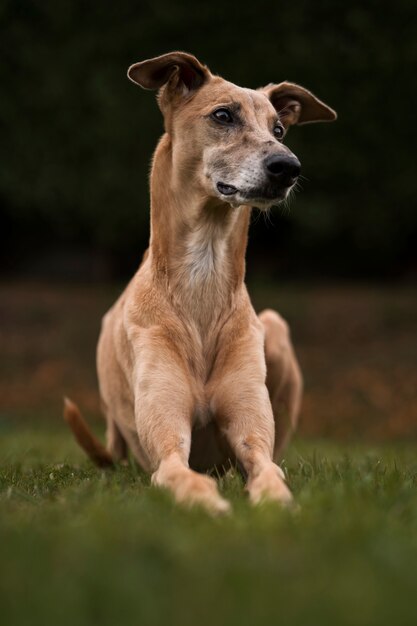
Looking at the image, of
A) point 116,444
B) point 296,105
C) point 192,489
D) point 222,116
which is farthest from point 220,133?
point 116,444

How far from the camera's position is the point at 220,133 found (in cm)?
497

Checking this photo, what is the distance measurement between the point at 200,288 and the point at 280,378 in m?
1.29

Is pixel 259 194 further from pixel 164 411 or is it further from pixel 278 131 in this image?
pixel 164 411

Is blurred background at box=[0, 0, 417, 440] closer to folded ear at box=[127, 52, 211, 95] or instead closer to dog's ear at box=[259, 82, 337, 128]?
dog's ear at box=[259, 82, 337, 128]

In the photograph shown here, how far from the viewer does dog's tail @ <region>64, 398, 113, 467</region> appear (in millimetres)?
5879

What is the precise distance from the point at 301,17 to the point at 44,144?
5.15m

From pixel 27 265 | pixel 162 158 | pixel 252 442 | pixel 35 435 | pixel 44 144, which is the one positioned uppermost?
pixel 162 158

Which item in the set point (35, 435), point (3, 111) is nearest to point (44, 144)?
point (3, 111)

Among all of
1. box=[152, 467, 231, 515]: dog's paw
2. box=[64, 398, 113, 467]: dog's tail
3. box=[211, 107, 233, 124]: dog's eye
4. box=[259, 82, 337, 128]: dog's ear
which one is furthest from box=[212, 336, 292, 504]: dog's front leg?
box=[259, 82, 337, 128]: dog's ear

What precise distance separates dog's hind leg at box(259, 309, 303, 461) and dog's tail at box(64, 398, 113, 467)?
110cm

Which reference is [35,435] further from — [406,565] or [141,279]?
[406,565]

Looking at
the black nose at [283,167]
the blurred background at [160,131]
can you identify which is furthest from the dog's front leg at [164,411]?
the blurred background at [160,131]

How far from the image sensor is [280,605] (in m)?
2.18

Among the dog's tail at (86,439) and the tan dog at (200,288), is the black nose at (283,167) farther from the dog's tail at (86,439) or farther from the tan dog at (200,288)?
the dog's tail at (86,439)
